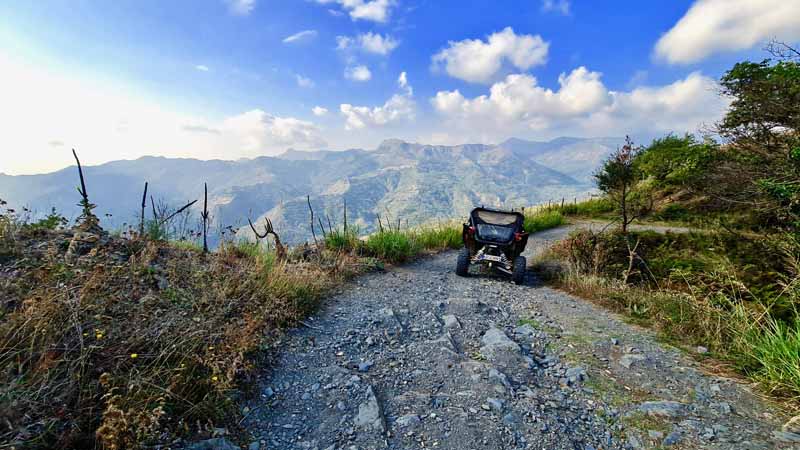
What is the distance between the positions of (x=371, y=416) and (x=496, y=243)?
486 centimetres

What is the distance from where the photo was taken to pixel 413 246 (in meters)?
8.61

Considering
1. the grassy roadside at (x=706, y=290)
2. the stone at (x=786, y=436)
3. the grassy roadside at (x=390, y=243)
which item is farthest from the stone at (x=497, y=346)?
the grassy roadside at (x=390, y=243)

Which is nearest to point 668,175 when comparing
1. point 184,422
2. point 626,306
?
point 626,306

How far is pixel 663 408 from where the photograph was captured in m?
2.78

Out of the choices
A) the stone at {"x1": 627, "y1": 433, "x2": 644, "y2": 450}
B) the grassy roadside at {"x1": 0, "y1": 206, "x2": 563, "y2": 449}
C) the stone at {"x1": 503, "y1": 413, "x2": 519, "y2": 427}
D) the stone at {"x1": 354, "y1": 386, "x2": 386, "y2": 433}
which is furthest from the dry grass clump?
the stone at {"x1": 627, "y1": 433, "x2": 644, "y2": 450}

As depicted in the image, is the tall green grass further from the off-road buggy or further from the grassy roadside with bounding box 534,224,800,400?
the grassy roadside with bounding box 534,224,800,400

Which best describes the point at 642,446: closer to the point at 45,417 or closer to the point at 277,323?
the point at 277,323

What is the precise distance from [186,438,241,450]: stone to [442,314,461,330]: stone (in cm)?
277

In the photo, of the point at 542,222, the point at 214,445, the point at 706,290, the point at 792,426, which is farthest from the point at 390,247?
the point at 542,222

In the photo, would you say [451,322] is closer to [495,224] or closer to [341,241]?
[495,224]

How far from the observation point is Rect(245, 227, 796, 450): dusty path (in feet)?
8.06

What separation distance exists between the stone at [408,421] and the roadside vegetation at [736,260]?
306 cm

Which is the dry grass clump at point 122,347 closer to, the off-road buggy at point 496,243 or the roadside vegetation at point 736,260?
the off-road buggy at point 496,243

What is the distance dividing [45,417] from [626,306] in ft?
21.3
